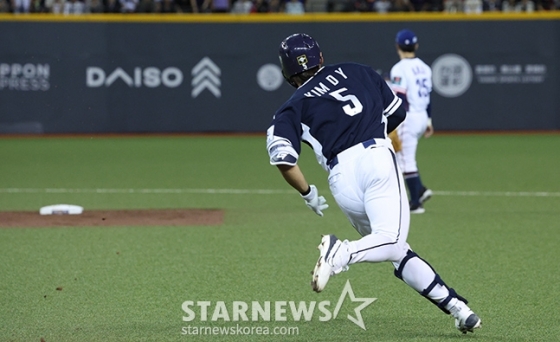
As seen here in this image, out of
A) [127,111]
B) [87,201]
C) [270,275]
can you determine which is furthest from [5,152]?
[270,275]

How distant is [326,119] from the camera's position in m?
5.53

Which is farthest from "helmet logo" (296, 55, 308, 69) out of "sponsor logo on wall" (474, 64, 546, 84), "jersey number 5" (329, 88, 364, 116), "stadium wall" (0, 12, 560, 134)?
"sponsor logo on wall" (474, 64, 546, 84)

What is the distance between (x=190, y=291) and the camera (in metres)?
7.02

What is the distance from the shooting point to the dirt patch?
1041 cm

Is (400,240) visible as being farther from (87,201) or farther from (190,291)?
(87,201)

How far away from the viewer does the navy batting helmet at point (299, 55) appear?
5629 mm

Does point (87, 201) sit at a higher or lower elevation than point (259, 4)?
lower

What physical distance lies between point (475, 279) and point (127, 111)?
14700 millimetres

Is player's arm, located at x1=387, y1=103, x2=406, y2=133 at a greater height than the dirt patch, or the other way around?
player's arm, located at x1=387, y1=103, x2=406, y2=133

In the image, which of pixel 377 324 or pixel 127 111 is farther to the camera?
pixel 127 111

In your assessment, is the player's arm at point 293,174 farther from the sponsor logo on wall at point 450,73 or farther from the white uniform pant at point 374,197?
the sponsor logo on wall at point 450,73

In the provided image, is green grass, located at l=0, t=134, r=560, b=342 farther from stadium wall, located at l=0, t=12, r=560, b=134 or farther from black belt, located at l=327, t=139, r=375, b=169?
stadium wall, located at l=0, t=12, r=560, b=134

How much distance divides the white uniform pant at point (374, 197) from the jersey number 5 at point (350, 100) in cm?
23

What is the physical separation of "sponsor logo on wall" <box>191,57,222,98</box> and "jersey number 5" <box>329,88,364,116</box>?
611 inches
